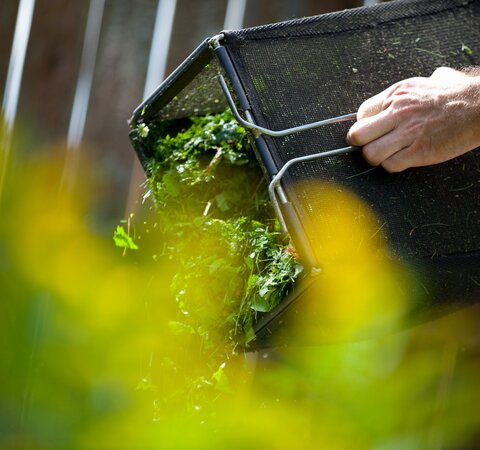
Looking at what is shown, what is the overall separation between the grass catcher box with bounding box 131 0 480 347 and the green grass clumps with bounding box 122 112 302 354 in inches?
2.2

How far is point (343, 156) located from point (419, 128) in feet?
0.36

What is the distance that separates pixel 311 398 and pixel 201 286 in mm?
721

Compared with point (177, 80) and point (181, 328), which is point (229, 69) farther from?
point (181, 328)

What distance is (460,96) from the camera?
1.15 m

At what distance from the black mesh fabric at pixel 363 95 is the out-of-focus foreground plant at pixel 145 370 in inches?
19.7

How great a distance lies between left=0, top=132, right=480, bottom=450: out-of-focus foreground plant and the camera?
1647 millimetres

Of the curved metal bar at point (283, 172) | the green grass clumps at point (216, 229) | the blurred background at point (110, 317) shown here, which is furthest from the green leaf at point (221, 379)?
the curved metal bar at point (283, 172)

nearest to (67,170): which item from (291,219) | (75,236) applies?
(75,236)

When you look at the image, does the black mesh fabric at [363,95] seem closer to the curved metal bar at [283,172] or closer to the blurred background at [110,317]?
the curved metal bar at [283,172]

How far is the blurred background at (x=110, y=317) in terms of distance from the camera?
1898mm

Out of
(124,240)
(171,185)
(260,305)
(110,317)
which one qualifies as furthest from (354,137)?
(110,317)

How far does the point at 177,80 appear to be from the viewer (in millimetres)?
1322

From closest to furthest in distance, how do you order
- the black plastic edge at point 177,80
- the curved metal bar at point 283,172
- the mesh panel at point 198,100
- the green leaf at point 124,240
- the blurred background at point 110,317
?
1. the curved metal bar at point 283,172
2. the black plastic edge at point 177,80
3. the mesh panel at point 198,100
4. the green leaf at point 124,240
5. the blurred background at point 110,317

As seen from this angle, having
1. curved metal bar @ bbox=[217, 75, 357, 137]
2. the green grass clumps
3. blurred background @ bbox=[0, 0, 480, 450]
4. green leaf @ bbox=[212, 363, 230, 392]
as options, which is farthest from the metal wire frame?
blurred background @ bbox=[0, 0, 480, 450]
